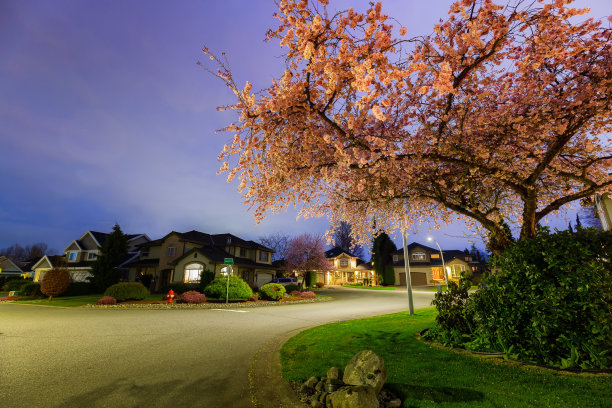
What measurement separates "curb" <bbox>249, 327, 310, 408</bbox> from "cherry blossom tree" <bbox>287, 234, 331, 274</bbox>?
35.3 metres

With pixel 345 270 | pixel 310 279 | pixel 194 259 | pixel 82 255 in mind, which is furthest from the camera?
pixel 345 270

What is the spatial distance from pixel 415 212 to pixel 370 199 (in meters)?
2.74

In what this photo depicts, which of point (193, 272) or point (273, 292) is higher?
point (193, 272)

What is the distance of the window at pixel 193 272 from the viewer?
2966 cm

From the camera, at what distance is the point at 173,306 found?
1766 centimetres

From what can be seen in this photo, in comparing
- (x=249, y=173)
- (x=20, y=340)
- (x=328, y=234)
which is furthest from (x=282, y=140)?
(x=20, y=340)

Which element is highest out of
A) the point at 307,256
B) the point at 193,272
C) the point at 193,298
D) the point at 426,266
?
the point at 307,256

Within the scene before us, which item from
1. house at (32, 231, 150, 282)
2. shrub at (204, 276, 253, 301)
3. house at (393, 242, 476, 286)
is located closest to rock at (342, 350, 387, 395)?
shrub at (204, 276, 253, 301)

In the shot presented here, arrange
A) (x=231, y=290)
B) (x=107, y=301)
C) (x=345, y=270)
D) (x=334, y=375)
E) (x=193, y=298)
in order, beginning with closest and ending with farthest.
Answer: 1. (x=334, y=375)
2. (x=107, y=301)
3. (x=193, y=298)
4. (x=231, y=290)
5. (x=345, y=270)

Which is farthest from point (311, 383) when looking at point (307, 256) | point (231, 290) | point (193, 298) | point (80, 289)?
point (307, 256)

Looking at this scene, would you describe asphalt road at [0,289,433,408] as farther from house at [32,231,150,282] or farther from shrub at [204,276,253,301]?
house at [32,231,150,282]

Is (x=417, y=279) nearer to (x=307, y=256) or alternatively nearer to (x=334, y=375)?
(x=307, y=256)

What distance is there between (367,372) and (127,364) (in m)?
5.38

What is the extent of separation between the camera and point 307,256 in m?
45.2
